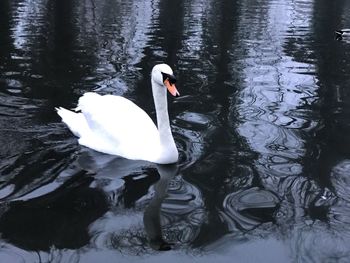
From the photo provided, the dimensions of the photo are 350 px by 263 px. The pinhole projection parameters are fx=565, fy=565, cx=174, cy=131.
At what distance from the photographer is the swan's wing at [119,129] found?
7.33 metres

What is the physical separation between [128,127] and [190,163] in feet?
3.19

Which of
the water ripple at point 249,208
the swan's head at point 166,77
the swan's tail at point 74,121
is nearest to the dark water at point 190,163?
the water ripple at point 249,208

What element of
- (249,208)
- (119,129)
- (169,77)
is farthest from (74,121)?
(249,208)

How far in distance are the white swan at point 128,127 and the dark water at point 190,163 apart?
17cm

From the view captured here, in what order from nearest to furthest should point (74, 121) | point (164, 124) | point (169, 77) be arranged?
1. point (169, 77)
2. point (164, 124)
3. point (74, 121)

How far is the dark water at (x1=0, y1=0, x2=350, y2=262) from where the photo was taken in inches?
210

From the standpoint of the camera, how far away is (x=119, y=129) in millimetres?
7480

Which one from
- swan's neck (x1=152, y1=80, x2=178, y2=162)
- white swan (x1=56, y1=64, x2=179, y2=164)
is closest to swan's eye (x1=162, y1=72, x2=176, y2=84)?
white swan (x1=56, y1=64, x2=179, y2=164)

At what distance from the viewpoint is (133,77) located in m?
12.1

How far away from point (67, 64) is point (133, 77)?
77.3 inches

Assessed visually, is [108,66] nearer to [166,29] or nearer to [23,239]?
[166,29]

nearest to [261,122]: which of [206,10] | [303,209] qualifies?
[303,209]

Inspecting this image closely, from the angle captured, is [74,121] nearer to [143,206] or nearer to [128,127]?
[128,127]

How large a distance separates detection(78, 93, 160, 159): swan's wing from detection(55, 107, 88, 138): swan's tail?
0.13 m
